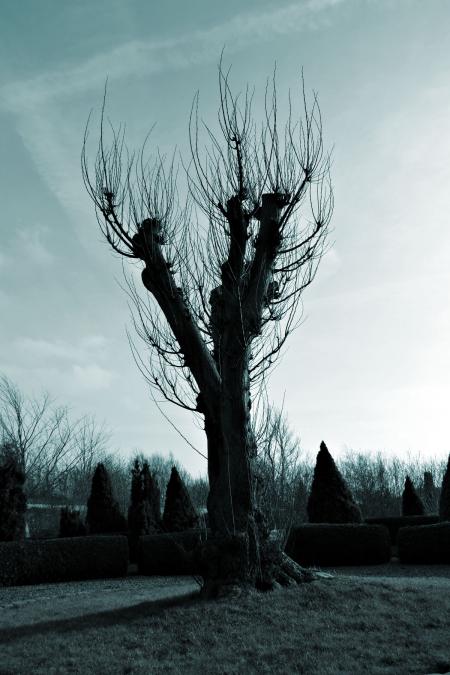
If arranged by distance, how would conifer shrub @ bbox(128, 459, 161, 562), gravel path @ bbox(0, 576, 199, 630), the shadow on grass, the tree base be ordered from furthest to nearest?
conifer shrub @ bbox(128, 459, 161, 562) → gravel path @ bbox(0, 576, 199, 630) → the tree base → the shadow on grass

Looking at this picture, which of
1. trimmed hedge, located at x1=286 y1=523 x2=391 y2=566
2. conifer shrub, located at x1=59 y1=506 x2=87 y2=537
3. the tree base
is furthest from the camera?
conifer shrub, located at x1=59 y1=506 x2=87 y2=537

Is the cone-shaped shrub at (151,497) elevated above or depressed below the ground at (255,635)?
above

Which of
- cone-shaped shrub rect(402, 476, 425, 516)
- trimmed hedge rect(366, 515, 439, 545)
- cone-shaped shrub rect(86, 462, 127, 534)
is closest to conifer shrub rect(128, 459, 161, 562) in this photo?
cone-shaped shrub rect(86, 462, 127, 534)

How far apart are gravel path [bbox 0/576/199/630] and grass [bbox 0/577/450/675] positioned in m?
0.94

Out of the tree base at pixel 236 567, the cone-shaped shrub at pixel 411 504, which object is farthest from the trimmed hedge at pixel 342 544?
the cone-shaped shrub at pixel 411 504

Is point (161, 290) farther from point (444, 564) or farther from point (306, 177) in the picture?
point (444, 564)

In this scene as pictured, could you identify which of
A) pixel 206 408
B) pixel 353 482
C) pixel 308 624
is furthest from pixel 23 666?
pixel 353 482

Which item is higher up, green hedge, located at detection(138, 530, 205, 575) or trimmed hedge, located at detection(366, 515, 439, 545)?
trimmed hedge, located at detection(366, 515, 439, 545)

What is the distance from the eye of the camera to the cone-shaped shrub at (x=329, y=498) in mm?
15812

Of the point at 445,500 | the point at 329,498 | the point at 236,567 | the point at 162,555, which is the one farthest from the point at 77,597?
the point at 445,500

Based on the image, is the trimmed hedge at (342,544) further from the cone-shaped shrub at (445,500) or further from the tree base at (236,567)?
the tree base at (236,567)

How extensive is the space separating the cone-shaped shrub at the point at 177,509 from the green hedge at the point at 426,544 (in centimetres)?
604

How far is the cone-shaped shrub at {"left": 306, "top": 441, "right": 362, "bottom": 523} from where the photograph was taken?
15.8 metres

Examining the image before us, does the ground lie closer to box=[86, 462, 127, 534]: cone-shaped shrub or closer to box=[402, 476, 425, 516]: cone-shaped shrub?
Result: box=[86, 462, 127, 534]: cone-shaped shrub
